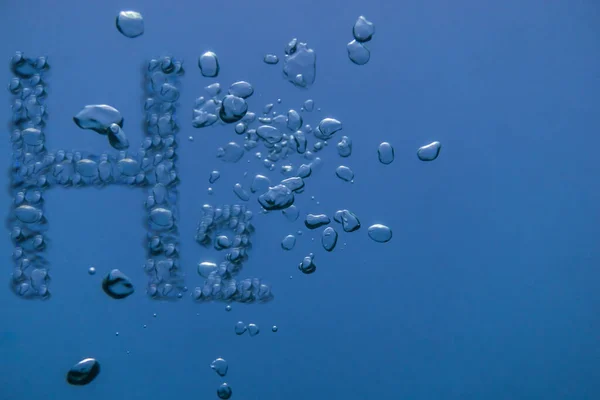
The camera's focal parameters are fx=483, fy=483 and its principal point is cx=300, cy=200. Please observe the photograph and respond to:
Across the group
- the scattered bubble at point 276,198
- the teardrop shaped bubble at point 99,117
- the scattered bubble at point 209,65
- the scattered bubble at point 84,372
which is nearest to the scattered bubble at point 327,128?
the scattered bubble at point 276,198

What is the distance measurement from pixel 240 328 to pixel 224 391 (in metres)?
0.14

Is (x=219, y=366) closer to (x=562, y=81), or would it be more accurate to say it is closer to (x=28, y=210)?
(x=28, y=210)

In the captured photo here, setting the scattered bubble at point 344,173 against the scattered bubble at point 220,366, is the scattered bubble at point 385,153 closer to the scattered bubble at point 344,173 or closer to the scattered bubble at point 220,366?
the scattered bubble at point 344,173

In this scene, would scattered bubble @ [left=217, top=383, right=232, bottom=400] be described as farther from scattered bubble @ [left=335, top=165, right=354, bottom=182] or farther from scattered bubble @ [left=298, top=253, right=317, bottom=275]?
scattered bubble @ [left=335, top=165, right=354, bottom=182]

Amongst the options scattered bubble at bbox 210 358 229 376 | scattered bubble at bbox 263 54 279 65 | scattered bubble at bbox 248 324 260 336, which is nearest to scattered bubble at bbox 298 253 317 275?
scattered bubble at bbox 248 324 260 336

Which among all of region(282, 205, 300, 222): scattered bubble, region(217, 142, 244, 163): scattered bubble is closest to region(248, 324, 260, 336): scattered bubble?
region(282, 205, 300, 222): scattered bubble

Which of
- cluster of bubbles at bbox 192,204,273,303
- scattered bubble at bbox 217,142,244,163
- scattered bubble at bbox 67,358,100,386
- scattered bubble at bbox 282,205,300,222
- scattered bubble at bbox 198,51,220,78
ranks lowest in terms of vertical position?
scattered bubble at bbox 67,358,100,386

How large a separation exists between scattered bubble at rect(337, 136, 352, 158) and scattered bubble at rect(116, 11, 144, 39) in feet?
1.50

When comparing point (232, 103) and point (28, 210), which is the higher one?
point (232, 103)

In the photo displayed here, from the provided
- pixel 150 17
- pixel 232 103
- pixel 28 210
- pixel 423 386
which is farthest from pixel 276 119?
pixel 423 386

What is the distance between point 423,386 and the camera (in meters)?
1.05

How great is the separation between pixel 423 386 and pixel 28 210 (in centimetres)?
92

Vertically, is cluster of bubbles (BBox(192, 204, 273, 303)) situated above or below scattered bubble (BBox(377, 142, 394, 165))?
below

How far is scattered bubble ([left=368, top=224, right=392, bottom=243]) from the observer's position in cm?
101
